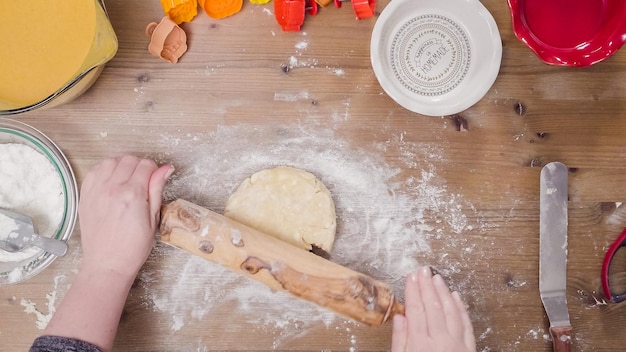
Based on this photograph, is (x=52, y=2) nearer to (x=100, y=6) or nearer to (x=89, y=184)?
(x=100, y=6)

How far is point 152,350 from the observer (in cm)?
118

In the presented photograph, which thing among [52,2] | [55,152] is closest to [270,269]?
[55,152]

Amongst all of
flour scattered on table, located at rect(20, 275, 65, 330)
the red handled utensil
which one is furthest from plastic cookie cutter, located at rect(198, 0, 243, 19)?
the red handled utensil

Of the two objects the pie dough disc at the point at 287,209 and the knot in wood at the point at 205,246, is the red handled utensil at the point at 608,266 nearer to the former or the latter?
the pie dough disc at the point at 287,209

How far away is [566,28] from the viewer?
3.71ft

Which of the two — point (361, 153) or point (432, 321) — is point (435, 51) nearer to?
point (361, 153)

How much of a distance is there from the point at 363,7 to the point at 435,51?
0.19 metres

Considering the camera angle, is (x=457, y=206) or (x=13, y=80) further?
(x=457, y=206)

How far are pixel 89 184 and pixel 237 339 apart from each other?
1.44ft

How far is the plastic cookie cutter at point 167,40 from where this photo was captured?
1137mm

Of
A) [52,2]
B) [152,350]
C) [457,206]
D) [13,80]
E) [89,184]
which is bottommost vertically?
[152,350]

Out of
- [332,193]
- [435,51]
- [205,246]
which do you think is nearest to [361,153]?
[332,193]

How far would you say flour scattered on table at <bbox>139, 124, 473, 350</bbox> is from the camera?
3.85 feet

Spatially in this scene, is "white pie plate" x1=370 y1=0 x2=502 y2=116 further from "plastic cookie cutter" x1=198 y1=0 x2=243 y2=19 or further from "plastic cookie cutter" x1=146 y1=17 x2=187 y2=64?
"plastic cookie cutter" x1=146 y1=17 x2=187 y2=64
